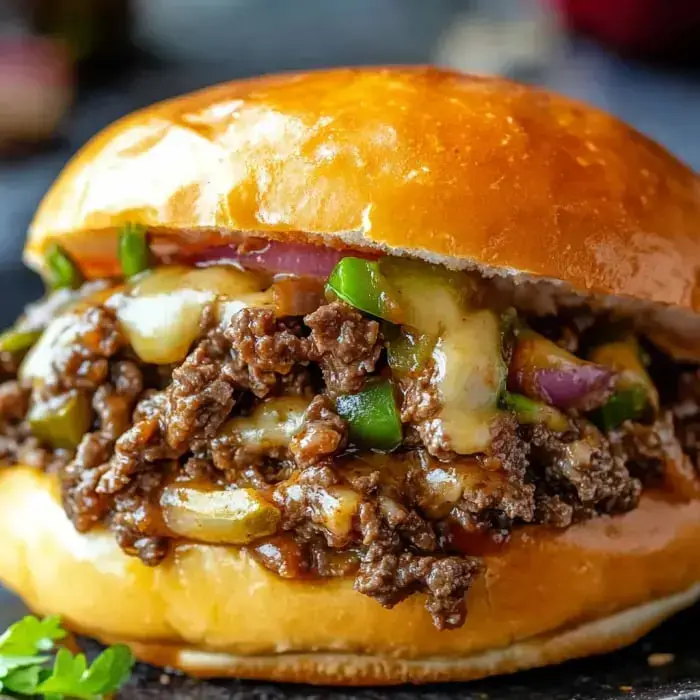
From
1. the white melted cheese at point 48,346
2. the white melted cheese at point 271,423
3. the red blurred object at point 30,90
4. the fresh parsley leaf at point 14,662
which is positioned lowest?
the red blurred object at point 30,90

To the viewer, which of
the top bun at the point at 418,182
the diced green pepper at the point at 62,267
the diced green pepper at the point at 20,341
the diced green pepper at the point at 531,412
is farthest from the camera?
the diced green pepper at the point at 20,341

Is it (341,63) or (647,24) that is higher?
(647,24)

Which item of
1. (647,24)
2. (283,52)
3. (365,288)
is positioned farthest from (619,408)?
(283,52)

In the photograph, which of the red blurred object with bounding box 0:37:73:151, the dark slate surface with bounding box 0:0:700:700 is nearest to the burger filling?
the dark slate surface with bounding box 0:0:700:700

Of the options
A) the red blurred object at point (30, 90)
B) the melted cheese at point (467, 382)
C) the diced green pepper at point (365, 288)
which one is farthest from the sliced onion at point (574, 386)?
the red blurred object at point (30, 90)

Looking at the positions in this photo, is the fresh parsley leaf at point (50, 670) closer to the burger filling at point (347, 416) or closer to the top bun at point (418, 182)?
the burger filling at point (347, 416)

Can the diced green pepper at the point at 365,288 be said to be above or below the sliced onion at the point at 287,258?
above

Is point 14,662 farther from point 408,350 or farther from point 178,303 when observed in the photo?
point 408,350

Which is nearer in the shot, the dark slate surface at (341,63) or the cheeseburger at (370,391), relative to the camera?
the cheeseburger at (370,391)
